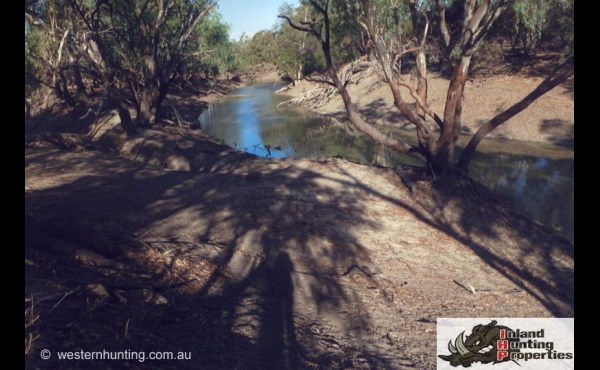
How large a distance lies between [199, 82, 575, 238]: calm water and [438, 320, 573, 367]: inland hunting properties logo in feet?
18.4

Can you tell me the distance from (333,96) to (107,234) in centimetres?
2444

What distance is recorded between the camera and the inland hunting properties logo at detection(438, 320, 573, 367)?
5492mm

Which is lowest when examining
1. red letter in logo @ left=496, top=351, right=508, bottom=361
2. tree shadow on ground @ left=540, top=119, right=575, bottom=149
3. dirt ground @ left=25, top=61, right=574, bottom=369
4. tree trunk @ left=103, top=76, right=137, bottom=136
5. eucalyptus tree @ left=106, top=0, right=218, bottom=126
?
red letter in logo @ left=496, top=351, right=508, bottom=361

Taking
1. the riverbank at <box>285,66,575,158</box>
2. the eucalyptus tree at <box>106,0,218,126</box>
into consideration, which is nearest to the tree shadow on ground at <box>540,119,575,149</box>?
the riverbank at <box>285,66,575,158</box>

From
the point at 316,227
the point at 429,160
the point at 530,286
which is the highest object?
the point at 429,160

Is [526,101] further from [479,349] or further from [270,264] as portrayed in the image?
[479,349]

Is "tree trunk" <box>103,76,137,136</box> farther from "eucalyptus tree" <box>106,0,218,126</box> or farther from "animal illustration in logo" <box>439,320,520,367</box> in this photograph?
"animal illustration in logo" <box>439,320,520,367</box>

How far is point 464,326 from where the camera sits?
643cm

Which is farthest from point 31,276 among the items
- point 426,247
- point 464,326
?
point 426,247

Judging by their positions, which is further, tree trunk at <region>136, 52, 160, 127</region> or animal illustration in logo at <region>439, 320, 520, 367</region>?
tree trunk at <region>136, 52, 160, 127</region>
